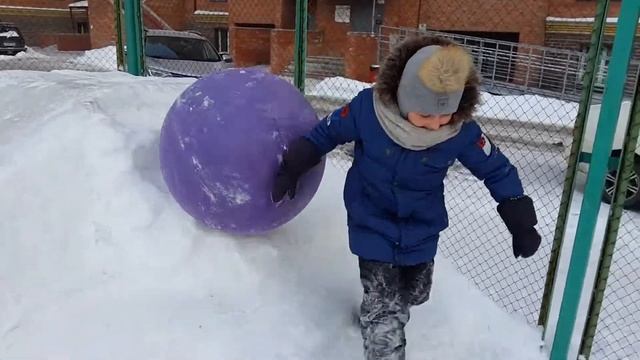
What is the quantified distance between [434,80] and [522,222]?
0.66 meters

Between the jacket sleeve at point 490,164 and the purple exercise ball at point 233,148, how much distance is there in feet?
2.30

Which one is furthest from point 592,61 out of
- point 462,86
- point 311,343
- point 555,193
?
point 555,193

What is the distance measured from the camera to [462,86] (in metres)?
1.98

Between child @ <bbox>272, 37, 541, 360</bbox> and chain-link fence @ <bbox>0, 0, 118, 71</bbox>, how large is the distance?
13.1m

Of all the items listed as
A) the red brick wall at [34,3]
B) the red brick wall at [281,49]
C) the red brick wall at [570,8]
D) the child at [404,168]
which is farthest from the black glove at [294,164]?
the red brick wall at [34,3]

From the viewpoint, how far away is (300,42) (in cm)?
397

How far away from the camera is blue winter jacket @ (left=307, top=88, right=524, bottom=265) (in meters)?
2.16

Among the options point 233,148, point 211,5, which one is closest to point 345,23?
point 211,5

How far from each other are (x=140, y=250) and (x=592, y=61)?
2.08 meters

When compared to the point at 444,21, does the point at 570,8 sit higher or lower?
higher

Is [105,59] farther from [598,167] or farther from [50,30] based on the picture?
[50,30]

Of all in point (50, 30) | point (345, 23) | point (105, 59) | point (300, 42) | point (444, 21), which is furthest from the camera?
point (50, 30)

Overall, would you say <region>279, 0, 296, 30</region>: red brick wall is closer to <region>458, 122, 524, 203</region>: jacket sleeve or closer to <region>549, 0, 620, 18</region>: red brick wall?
<region>549, 0, 620, 18</region>: red brick wall

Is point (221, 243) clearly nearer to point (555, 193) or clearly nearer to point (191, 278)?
point (191, 278)
